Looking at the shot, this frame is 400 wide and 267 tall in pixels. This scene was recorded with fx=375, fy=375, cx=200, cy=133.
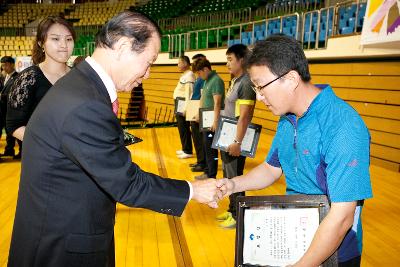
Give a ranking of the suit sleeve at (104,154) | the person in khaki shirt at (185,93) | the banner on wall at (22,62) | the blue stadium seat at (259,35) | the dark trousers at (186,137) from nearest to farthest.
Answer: the suit sleeve at (104,154)
the person in khaki shirt at (185,93)
the dark trousers at (186,137)
the blue stadium seat at (259,35)
the banner on wall at (22,62)

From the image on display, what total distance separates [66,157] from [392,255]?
296 centimetres

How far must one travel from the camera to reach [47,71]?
2.30 metres

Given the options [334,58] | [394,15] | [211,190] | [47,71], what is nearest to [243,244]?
[211,190]

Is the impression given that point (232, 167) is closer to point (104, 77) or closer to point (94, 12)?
point (104, 77)

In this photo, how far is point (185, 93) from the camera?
21.0ft

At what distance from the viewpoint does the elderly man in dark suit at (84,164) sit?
1.13 m

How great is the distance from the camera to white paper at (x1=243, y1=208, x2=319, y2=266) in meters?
Result: 1.25

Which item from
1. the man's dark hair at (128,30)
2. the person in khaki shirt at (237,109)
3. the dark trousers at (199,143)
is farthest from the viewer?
the dark trousers at (199,143)

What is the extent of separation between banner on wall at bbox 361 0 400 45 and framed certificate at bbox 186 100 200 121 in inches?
105

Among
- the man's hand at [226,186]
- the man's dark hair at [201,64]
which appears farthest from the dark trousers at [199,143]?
the man's hand at [226,186]

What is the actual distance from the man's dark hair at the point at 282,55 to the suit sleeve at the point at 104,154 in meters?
0.54

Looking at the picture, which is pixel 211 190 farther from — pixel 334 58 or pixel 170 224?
pixel 334 58

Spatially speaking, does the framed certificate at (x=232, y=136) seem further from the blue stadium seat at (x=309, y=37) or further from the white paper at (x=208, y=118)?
the blue stadium seat at (x=309, y=37)

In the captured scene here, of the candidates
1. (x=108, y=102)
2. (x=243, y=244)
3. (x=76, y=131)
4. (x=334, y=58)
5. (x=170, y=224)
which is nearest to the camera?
(x=76, y=131)
